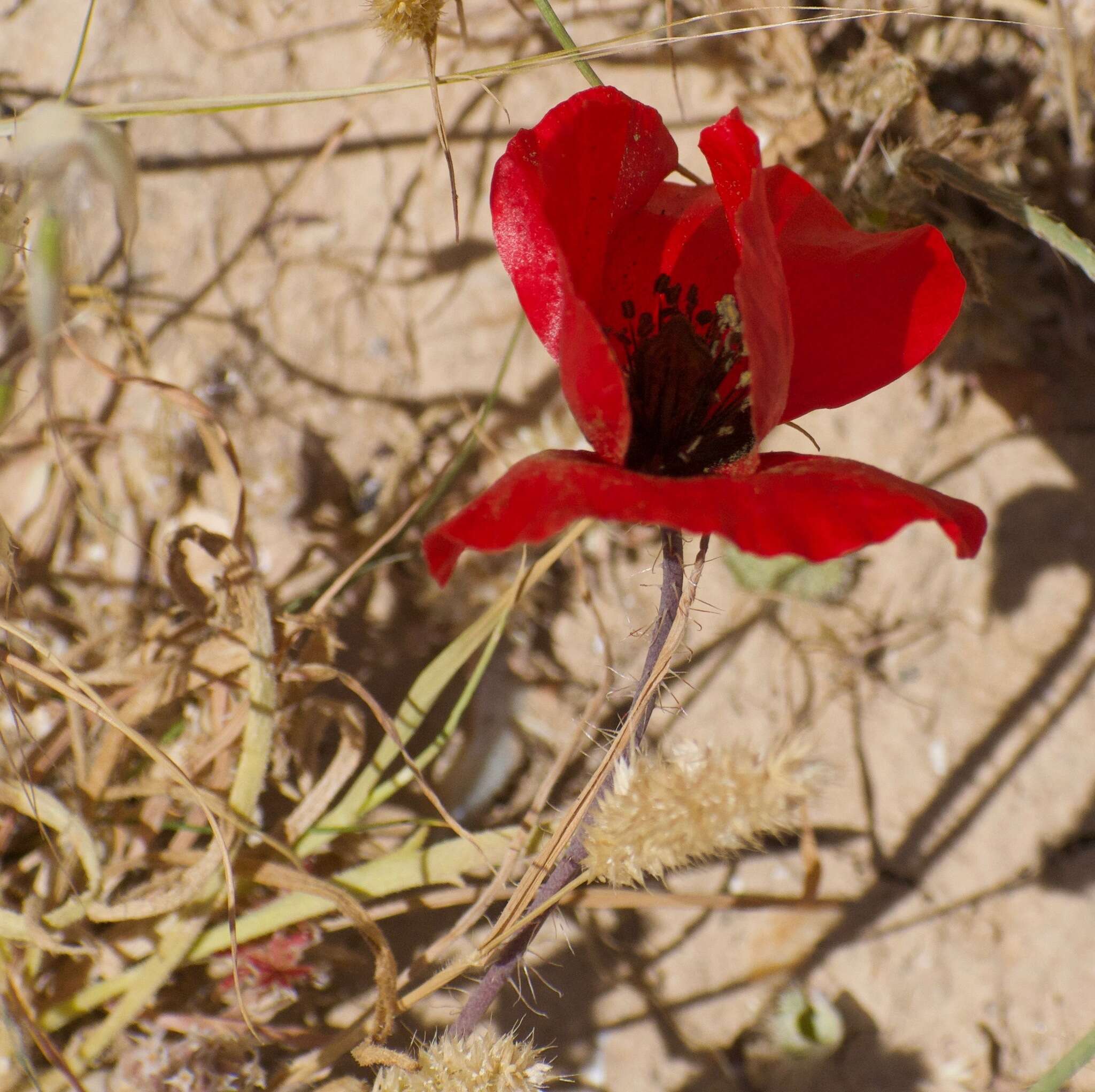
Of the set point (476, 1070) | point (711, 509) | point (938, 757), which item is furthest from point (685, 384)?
point (938, 757)

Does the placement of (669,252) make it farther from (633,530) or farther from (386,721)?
(633,530)

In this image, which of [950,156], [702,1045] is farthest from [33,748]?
[950,156]

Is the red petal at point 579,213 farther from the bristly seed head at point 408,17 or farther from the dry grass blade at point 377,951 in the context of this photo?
the dry grass blade at point 377,951

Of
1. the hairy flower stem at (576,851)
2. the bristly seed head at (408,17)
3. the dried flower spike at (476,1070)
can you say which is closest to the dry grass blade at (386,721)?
the hairy flower stem at (576,851)

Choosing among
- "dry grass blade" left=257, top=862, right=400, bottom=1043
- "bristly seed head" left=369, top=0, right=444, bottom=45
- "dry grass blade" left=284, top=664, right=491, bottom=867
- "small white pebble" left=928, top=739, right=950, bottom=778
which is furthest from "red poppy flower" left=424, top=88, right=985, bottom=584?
"small white pebble" left=928, top=739, right=950, bottom=778

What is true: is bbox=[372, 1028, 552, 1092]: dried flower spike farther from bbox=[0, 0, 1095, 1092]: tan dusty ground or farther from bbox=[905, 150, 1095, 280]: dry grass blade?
bbox=[905, 150, 1095, 280]: dry grass blade

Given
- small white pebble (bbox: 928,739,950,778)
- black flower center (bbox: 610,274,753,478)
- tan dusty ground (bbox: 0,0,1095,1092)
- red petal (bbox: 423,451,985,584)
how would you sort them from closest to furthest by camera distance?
1. red petal (bbox: 423,451,985,584)
2. black flower center (bbox: 610,274,753,478)
3. tan dusty ground (bbox: 0,0,1095,1092)
4. small white pebble (bbox: 928,739,950,778)

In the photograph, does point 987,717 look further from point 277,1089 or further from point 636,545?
point 277,1089

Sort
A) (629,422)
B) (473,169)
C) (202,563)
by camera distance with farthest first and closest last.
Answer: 1. (473,169)
2. (202,563)
3. (629,422)
